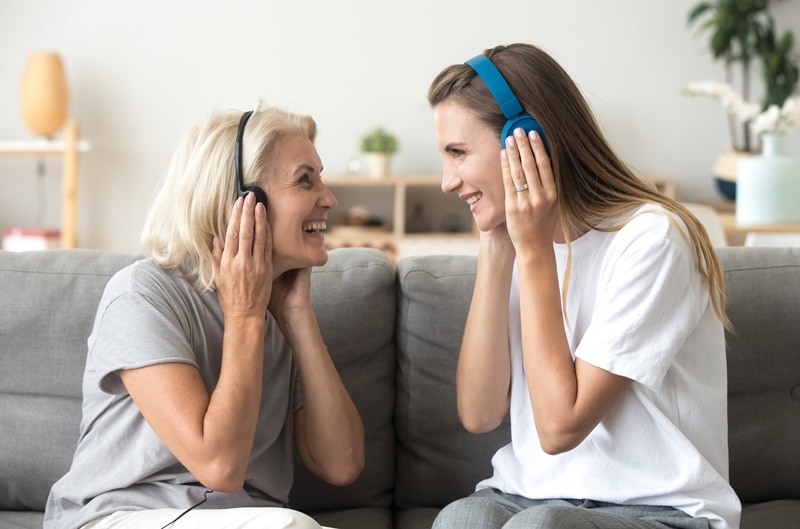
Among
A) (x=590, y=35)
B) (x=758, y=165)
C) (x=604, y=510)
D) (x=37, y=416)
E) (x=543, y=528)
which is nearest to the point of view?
(x=543, y=528)

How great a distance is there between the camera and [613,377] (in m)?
1.30

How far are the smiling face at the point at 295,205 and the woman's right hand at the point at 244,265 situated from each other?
4 cm

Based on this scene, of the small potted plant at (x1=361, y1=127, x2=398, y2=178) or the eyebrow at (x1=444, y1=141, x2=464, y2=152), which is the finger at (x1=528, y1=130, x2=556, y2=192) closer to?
the eyebrow at (x1=444, y1=141, x2=464, y2=152)

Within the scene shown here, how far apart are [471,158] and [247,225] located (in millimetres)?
374

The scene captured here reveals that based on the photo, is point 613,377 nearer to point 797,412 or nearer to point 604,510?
point 604,510

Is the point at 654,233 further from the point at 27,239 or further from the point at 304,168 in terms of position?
the point at 27,239

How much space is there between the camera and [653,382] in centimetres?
129

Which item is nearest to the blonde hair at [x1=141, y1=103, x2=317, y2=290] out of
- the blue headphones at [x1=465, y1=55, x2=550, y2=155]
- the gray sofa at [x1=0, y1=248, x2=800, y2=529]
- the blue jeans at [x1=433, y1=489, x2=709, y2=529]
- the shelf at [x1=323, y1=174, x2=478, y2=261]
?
the gray sofa at [x1=0, y1=248, x2=800, y2=529]

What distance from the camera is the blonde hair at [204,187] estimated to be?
4.95 feet

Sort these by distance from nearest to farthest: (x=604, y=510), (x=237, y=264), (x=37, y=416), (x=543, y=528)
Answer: (x=543, y=528) < (x=604, y=510) < (x=237, y=264) < (x=37, y=416)

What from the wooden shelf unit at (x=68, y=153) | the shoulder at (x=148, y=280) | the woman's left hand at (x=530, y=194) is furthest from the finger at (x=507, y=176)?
the wooden shelf unit at (x=68, y=153)

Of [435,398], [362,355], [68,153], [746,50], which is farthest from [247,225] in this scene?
[746,50]

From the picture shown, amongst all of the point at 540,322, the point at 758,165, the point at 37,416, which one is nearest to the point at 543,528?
the point at 540,322

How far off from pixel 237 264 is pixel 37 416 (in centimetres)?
55
